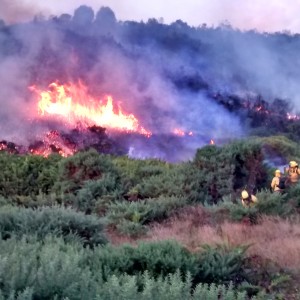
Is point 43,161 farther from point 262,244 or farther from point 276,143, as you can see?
point 276,143

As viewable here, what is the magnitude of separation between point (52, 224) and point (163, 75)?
4084 centimetres

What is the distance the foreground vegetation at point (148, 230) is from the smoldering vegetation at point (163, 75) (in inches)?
578

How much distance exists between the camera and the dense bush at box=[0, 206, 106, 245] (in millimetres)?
7516

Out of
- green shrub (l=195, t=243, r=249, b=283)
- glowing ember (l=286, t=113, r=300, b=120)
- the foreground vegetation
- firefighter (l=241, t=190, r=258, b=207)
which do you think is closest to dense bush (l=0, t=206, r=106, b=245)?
the foreground vegetation

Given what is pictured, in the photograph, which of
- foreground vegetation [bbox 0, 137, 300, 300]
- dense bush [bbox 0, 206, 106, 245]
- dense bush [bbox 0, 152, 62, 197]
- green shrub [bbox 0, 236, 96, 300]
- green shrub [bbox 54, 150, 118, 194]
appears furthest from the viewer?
dense bush [bbox 0, 152, 62, 197]

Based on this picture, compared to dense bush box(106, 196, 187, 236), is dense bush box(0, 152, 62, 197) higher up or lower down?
higher up

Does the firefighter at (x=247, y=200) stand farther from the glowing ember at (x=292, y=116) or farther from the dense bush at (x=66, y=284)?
the glowing ember at (x=292, y=116)

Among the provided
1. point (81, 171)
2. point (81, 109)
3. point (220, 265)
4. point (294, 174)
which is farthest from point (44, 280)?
point (81, 109)

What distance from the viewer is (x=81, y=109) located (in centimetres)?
3694

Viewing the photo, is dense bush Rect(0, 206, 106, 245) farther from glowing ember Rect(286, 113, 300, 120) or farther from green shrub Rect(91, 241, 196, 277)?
glowing ember Rect(286, 113, 300, 120)

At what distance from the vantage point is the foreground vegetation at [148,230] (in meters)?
4.06

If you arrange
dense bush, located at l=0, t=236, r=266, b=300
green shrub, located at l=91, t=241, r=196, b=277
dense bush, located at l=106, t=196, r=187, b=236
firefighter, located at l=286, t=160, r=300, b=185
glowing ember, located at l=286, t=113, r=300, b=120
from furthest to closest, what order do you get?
glowing ember, located at l=286, t=113, r=300, b=120 < firefighter, located at l=286, t=160, r=300, b=185 < dense bush, located at l=106, t=196, r=187, b=236 < green shrub, located at l=91, t=241, r=196, b=277 < dense bush, located at l=0, t=236, r=266, b=300

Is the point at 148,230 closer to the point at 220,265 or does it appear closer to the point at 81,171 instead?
the point at 220,265

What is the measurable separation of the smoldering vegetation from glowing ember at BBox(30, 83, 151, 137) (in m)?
0.71
